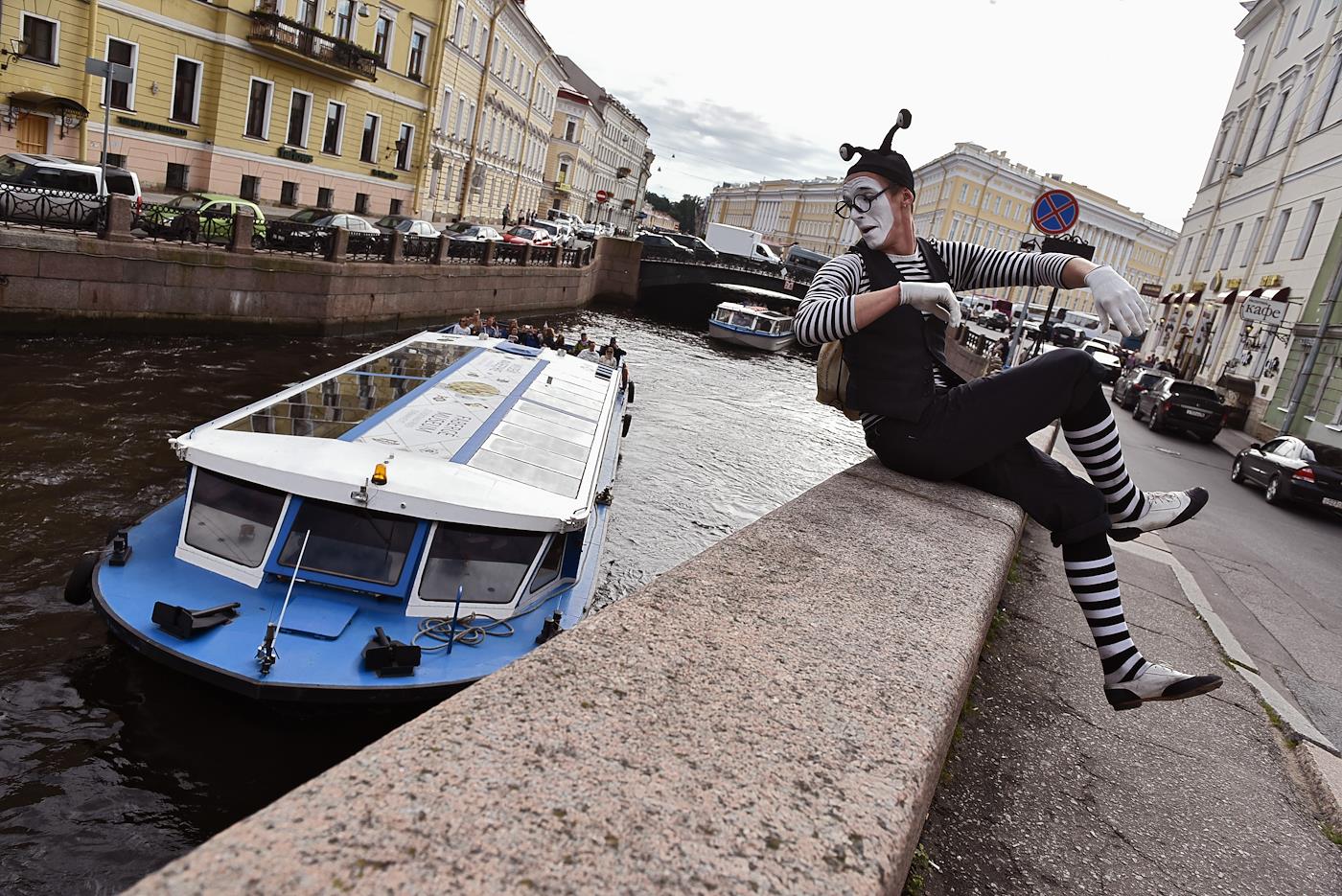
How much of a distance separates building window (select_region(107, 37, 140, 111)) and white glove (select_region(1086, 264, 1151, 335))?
27.6 meters

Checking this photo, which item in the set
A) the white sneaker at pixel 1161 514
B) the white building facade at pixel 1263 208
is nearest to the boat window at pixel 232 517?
the white sneaker at pixel 1161 514

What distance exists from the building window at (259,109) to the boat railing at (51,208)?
13.4 meters

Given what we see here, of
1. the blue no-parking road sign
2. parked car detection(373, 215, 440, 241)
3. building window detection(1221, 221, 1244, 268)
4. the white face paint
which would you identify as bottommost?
parked car detection(373, 215, 440, 241)

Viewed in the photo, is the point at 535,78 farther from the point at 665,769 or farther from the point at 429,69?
the point at 665,769

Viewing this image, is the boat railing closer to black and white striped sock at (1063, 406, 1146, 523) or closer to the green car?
the green car

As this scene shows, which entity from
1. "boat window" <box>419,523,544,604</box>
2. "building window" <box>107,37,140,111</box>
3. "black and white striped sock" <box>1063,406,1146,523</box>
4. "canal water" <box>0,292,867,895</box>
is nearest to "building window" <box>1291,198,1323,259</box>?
"canal water" <box>0,292,867,895</box>

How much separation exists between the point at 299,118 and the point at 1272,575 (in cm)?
3114

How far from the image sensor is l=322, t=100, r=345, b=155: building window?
106ft

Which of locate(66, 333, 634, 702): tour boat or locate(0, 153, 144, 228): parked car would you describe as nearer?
locate(66, 333, 634, 702): tour boat

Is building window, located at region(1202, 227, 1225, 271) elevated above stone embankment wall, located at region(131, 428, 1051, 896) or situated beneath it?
elevated above

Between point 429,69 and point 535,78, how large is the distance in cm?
2298

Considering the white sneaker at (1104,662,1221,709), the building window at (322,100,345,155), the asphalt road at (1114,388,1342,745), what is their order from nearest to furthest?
the white sneaker at (1104,662,1221,709)
the asphalt road at (1114,388,1342,745)
the building window at (322,100,345,155)

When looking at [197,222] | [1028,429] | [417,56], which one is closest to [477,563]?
[1028,429]

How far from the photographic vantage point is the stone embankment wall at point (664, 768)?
111 centimetres
